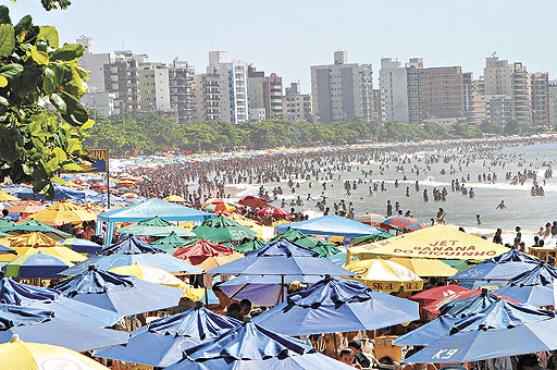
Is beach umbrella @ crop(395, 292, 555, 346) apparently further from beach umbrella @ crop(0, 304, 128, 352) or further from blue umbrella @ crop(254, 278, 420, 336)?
beach umbrella @ crop(0, 304, 128, 352)

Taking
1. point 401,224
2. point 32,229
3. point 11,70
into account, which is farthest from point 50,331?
point 401,224

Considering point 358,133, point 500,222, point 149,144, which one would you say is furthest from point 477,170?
point 358,133

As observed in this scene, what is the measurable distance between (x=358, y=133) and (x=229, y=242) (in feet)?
494

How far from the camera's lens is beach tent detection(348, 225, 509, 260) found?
39.8 ft

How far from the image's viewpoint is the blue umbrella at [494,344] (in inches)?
278

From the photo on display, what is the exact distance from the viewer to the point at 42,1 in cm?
553

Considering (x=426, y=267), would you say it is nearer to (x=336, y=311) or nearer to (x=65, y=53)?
(x=336, y=311)

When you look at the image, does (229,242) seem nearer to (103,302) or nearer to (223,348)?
(103,302)

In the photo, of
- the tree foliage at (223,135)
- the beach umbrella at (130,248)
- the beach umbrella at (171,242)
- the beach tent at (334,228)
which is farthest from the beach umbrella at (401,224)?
the tree foliage at (223,135)

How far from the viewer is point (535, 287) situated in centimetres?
1027

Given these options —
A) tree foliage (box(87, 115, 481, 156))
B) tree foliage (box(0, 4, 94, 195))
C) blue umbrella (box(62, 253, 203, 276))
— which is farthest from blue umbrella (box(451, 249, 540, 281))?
tree foliage (box(87, 115, 481, 156))

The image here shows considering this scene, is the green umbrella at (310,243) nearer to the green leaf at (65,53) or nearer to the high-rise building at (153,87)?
the green leaf at (65,53)

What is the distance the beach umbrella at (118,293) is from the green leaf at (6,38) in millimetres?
4605

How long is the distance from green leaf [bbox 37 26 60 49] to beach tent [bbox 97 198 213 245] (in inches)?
465
